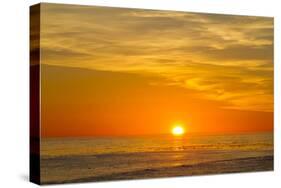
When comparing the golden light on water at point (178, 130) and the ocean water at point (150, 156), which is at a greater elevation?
the golden light on water at point (178, 130)

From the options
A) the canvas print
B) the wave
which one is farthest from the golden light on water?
the wave

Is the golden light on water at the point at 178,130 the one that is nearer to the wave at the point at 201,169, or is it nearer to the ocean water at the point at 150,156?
the ocean water at the point at 150,156

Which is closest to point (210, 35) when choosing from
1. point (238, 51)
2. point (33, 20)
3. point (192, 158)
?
point (238, 51)

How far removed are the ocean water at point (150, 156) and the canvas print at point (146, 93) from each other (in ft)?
0.05

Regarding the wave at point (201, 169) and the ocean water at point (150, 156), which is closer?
the ocean water at point (150, 156)

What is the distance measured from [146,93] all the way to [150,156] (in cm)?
103

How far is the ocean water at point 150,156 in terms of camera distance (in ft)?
38.5

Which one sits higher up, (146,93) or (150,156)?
(146,93)

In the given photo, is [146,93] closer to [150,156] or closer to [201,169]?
[150,156]

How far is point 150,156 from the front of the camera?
12555 millimetres

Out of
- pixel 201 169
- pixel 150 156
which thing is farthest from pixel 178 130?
pixel 201 169

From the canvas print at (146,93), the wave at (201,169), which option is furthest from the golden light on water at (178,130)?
the wave at (201,169)

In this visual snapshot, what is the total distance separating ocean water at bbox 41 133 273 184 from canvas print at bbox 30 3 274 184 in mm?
17

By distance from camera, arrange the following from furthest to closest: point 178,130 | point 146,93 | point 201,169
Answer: point 201,169 < point 178,130 < point 146,93
